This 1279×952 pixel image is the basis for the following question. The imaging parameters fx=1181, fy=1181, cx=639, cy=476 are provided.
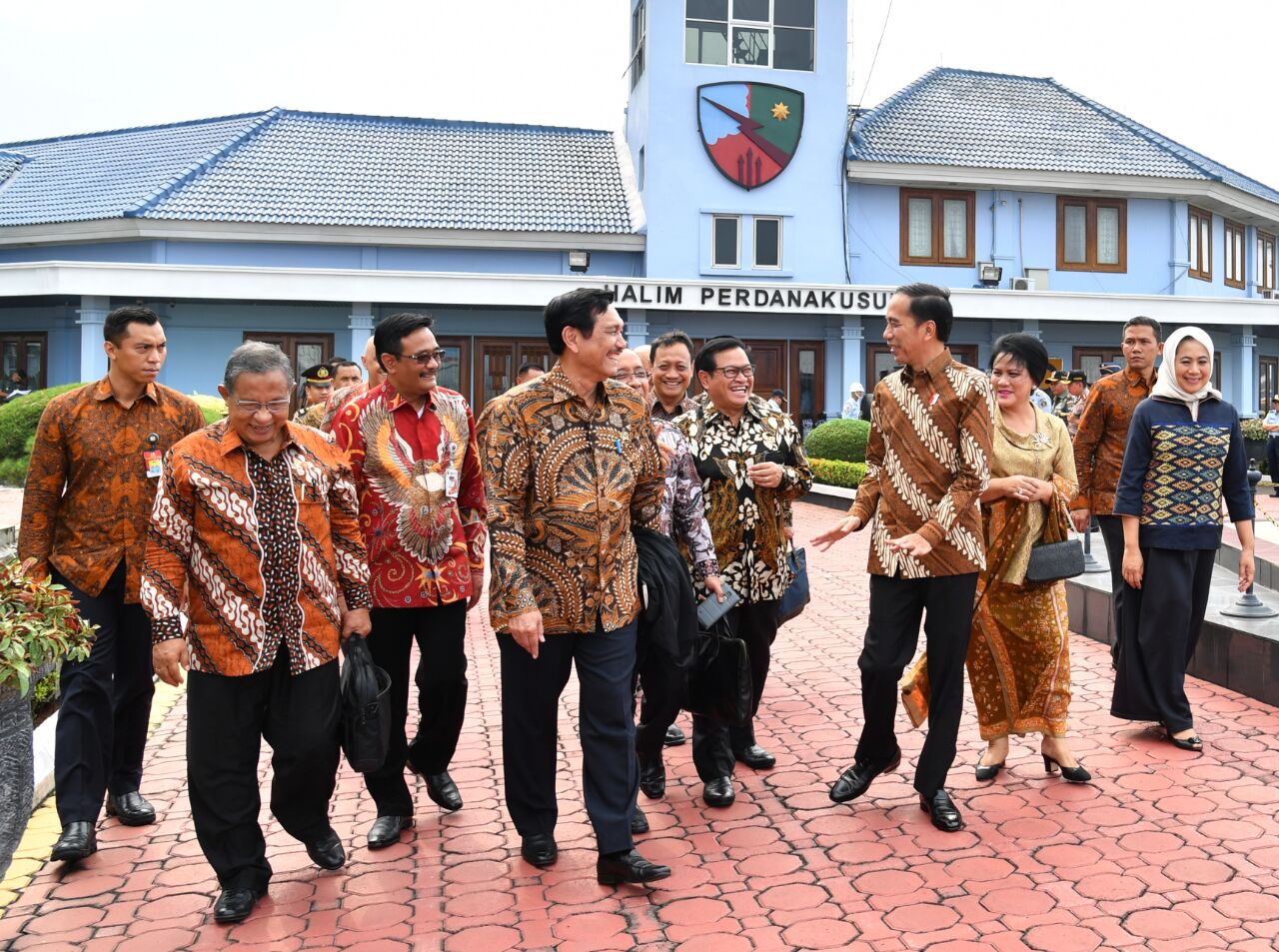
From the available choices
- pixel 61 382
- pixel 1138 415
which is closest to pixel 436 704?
pixel 1138 415

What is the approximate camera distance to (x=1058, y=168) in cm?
2495

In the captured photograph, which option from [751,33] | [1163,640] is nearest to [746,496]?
[1163,640]

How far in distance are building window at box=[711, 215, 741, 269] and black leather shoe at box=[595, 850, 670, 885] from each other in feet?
68.1

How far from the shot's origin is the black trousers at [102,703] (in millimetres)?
4332

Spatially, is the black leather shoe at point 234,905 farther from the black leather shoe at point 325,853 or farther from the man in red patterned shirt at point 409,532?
the man in red patterned shirt at point 409,532

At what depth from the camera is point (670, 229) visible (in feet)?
77.9

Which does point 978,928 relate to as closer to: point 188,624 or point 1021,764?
point 1021,764

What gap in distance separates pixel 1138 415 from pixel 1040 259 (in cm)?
2125

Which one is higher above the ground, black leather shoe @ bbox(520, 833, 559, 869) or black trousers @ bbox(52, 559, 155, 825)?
black trousers @ bbox(52, 559, 155, 825)

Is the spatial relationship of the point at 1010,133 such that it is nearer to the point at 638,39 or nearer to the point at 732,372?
the point at 638,39

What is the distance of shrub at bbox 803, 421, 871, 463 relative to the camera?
19.1m

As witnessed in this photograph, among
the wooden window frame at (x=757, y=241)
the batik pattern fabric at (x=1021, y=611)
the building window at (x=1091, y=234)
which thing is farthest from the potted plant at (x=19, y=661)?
the building window at (x=1091, y=234)

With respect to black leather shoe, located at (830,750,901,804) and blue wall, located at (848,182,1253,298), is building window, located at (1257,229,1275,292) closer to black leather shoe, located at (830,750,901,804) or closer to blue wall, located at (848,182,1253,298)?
blue wall, located at (848,182,1253,298)

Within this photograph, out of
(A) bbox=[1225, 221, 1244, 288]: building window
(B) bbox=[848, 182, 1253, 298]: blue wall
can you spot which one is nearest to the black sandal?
(B) bbox=[848, 182, 1253, 298]: blue wall
